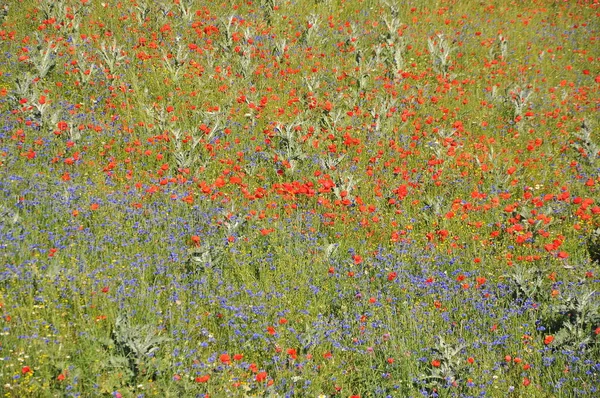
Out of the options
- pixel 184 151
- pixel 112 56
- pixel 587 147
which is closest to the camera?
pixel 184 151

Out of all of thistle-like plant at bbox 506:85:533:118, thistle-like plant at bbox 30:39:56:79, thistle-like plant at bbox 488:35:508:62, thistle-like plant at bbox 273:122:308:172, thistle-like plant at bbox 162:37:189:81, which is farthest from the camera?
thistle-like plant at bbox 488:35:508:62

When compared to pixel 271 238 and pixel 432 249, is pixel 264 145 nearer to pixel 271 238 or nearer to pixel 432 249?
pixel 271 238

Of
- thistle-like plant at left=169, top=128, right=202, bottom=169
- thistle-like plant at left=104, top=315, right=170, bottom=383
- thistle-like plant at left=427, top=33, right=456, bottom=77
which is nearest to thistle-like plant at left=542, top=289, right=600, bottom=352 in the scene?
thistle-like plant at left=104, top=315, right=170, bottom=383

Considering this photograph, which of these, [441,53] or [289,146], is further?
[441,53]

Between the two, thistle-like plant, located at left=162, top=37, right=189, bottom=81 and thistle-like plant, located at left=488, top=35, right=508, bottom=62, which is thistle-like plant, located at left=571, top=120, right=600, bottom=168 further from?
thistle-like plant, located at left=162, top=37, right=189, bottom=81

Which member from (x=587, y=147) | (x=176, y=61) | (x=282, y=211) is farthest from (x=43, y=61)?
(x=587, y=147)

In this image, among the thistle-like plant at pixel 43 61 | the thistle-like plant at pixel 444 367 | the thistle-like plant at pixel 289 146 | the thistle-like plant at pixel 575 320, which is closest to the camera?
Answer: the thistle-like plant at pixel 444 367

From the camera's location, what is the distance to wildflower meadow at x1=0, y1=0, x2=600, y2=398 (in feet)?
15.6

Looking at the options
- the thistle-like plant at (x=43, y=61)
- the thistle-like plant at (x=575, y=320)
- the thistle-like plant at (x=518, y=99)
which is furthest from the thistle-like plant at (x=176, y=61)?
the thistle-like plant at (x=575, y=320)

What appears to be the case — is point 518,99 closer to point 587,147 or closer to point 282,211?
point 587,147

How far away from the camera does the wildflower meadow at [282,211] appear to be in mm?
4762

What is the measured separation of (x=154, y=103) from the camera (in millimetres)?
8328

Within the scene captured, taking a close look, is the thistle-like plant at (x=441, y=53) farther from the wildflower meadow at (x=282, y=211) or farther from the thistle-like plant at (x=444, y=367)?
the thistle-like plant at (x=444, y=367)

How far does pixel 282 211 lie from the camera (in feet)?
23.6
